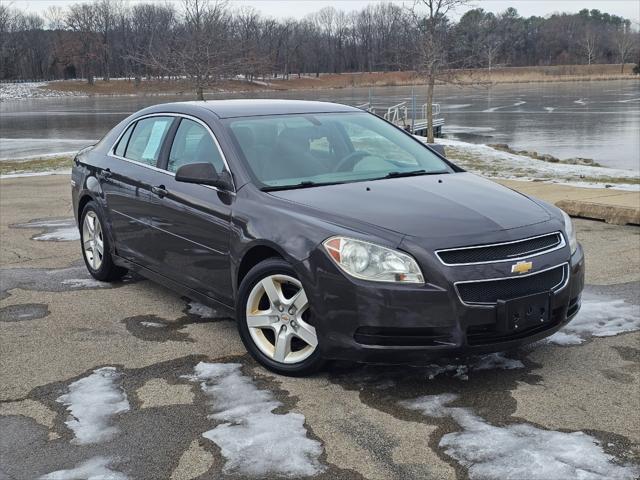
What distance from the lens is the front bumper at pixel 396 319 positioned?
3656mm

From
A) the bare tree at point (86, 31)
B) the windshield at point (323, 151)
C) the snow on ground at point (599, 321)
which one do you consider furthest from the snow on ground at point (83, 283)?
the bare tree at point (86, 31)

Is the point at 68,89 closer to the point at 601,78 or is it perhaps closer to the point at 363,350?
the point at 601,78

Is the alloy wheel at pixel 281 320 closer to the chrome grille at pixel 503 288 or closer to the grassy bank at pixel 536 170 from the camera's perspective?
the chrome grille at pixel 503 288

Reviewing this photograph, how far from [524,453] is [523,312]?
79 cm

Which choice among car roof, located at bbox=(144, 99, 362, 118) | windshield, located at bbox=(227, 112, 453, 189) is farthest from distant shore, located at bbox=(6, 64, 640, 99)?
windshield, located at bbox=(227, 112, 453, 189)

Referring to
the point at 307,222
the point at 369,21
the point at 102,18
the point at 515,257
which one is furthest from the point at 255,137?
the point at 369,21

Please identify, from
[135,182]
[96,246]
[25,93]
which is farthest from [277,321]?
[25,93]

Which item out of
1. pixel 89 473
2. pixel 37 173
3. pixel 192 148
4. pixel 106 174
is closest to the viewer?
pixel 89 473

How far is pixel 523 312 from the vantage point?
3789mm

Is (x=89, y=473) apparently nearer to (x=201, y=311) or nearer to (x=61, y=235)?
(x=201, y=311)

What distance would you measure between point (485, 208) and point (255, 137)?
5.22 feet

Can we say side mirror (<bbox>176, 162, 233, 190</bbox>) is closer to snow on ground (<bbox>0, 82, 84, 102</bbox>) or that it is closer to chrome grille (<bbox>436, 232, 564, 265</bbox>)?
chrome grille (<bbox>436, 232, 564, 265</bbox>)

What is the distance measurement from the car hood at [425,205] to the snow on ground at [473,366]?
0.81 m

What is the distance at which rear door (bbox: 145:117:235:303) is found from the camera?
4.59 metres
